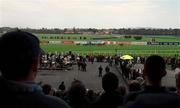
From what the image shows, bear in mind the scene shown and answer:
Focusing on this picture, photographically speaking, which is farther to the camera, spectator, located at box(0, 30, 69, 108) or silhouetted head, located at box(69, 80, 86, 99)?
silhouetted head, located at box(69, 80, 86, 99)

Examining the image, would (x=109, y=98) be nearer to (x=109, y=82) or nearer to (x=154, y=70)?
(x=109, y=82)

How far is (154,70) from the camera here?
463cm

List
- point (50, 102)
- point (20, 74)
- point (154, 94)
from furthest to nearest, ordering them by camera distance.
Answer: point (154, 94)
point (20, 74)
point (50, 102)

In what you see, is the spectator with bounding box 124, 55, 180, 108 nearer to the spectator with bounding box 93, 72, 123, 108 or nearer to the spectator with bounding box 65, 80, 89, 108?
the spectator with bounding box 93, 72, 123, 108

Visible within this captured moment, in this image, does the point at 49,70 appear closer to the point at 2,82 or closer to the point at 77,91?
the point at 77,91

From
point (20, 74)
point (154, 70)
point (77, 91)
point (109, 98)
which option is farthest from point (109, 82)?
point (20, 74)

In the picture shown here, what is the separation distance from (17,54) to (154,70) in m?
1.83

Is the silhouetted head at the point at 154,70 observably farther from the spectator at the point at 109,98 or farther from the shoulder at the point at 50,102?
the spectator at the point at 109,98

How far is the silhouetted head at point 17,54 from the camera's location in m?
3.26

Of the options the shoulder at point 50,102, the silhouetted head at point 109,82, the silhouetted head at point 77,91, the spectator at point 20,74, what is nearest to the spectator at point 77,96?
the silhouetted head at point 77,91

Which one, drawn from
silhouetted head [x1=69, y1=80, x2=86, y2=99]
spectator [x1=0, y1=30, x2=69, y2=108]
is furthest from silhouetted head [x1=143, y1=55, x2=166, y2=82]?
silhouetted head [x1=69, y1=80, x2=86, y2=99]

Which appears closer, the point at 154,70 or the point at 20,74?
the point at 20,74

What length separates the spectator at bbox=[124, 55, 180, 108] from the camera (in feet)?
14.1

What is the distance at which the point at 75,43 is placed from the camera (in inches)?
4441
